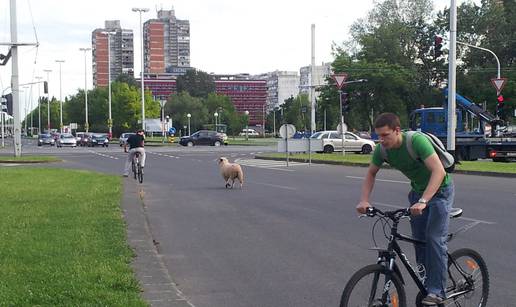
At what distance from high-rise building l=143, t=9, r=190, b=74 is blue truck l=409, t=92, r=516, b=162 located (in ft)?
310

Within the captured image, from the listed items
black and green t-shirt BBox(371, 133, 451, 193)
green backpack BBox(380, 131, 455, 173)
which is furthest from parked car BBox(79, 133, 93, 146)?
green backpack BBox(380, 131, 455, 173)

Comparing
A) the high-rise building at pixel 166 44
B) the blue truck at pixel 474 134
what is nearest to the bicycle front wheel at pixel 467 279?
the blue truck at pixel 474 134

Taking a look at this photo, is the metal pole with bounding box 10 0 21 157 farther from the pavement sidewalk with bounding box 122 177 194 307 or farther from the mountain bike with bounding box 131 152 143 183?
the pavement sidewalk with bounding box 122 177 194 307

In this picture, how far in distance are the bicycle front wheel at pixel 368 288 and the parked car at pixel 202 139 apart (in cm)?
6315

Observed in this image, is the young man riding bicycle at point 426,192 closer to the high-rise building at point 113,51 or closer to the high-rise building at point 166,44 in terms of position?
the high-rise building at point 113,51

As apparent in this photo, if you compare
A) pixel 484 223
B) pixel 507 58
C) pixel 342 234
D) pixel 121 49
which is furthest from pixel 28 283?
pixel 121 49

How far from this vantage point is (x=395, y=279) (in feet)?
16.3

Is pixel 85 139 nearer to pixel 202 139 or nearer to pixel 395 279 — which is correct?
pixel 202 139

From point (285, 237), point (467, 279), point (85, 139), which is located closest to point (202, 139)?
point (85, 139)

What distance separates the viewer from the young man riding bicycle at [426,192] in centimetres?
502

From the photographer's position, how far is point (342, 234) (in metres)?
10.4

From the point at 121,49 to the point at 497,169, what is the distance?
4693 inches

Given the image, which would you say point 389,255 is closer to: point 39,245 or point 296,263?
point 296,263

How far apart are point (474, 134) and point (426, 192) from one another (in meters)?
31.0
